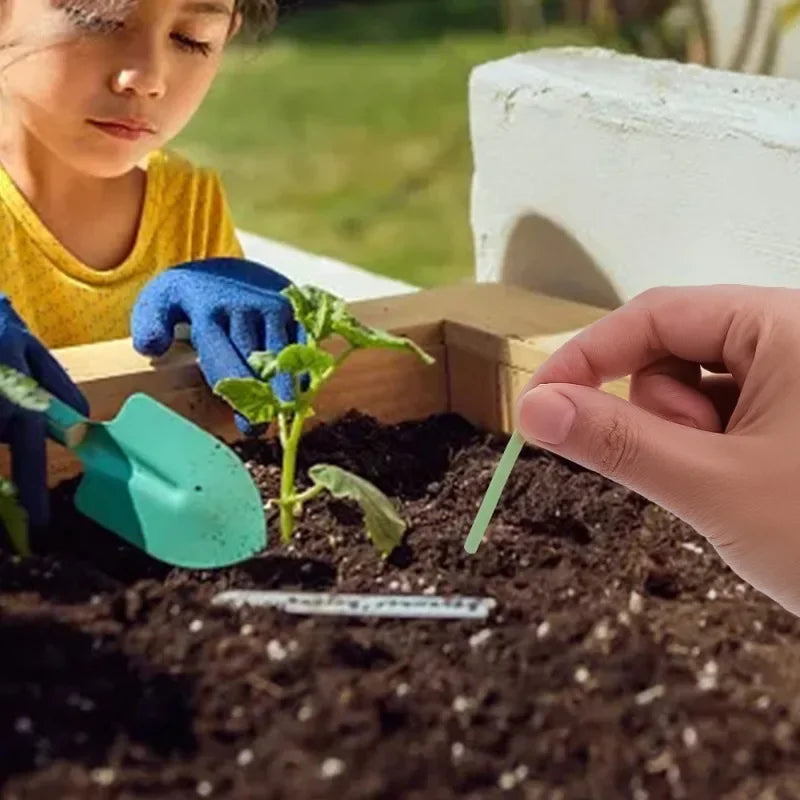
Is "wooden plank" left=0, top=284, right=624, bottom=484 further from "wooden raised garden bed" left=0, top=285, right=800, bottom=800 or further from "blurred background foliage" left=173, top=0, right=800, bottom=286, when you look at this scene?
"blurred background foliage" left=173, top=0, right=800, bottom=286

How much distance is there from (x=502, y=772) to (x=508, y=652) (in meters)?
0.10

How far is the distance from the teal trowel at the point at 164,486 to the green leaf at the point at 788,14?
1.00m

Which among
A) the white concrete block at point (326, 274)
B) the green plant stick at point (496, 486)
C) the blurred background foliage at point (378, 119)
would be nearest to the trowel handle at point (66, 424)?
the green plant stick at point (496, 486)

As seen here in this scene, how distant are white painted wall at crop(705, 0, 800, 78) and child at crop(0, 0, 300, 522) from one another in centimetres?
64

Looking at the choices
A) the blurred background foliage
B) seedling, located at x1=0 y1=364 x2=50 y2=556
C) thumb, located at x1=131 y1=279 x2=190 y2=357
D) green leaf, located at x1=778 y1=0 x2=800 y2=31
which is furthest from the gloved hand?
the blurred background foliage

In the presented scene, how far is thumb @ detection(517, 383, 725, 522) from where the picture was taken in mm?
805

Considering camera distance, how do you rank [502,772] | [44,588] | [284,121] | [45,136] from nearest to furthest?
1. [502,772]
2. [44,588]
3. [45,136]
4. [284,121]

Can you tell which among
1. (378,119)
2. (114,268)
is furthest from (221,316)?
(378,119)

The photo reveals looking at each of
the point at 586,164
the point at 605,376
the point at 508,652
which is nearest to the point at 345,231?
the point at 586,164

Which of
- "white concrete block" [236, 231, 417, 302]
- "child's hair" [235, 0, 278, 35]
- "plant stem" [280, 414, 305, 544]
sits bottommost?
"white concrete block" [236, 231, 417, 302]

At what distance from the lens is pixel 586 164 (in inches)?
52.2

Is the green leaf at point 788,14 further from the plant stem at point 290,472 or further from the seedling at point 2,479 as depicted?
the seedling at point 2,479

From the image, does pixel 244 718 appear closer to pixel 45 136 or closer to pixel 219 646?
pixel 219 646

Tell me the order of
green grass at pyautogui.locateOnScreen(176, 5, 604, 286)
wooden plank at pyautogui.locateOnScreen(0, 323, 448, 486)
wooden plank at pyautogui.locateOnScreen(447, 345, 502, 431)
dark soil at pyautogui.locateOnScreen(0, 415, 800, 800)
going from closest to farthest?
dark soil at pyautogui.locateOnScreen(0, 415, 800, 800), wooden plank at pyautogui.locateOnScreen(0, 323, 448, 486), wooden plank at pyautogui.locateOnScreen(447, 345, 502, 431), green grass at pyautogui.locateOnScreen(176, 5, 604, 286)
